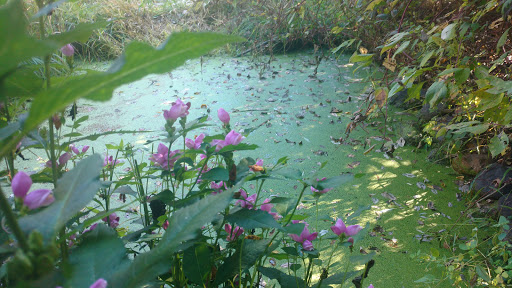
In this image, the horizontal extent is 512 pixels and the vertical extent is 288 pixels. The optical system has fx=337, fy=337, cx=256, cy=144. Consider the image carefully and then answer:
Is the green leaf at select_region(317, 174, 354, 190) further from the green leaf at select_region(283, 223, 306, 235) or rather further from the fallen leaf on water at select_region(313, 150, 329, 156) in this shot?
the fallen leaf on water at select_region(313, 150, 329, 156)

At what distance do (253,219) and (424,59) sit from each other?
867 mm

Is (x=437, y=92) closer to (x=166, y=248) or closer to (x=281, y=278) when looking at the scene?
(x=281, y=278)

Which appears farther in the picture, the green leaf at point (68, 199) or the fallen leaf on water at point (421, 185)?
the fallen leaf on water at point (421, 185)

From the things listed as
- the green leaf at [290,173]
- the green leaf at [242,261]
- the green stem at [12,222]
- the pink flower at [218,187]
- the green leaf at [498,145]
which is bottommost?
the green leaf at [498,145]

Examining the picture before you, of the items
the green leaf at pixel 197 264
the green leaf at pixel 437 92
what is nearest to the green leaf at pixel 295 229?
the green leaf at pixel 197 264

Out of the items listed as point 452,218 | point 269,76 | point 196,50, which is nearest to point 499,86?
point 452,218

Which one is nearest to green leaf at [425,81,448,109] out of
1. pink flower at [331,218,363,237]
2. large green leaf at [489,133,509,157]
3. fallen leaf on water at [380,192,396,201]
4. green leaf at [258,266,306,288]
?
large green leaf at [489,133,509,157]

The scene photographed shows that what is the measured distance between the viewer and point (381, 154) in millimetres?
2160

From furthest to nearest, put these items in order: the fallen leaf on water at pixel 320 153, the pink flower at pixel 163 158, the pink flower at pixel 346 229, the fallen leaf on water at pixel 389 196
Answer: the fallen leaf on water at pixel 320 153
the fallen leaf on water at pixel 389 196
the pink flower at pixel 163 158
the pink flower at pixel 346 229

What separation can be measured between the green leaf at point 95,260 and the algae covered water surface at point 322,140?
23 centimetres

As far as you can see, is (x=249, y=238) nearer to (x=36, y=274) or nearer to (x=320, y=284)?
(x=320, y=284)

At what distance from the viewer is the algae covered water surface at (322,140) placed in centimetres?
148

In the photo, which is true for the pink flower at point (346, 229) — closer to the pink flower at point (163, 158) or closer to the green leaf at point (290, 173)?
the green leaf at point (290, 173)

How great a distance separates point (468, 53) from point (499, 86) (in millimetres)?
865
